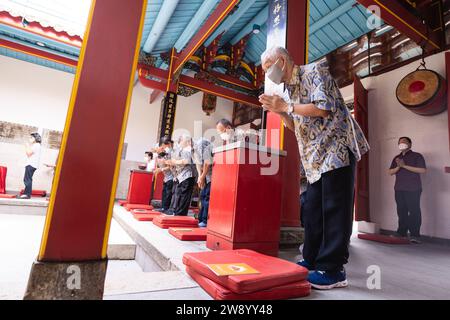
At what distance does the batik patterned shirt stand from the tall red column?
921mm

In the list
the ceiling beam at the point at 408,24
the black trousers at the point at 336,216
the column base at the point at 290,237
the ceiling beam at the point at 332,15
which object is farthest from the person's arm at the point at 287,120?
the ceiling beam at the point at 332,15

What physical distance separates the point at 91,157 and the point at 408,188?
420 cm

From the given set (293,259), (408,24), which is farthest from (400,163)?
(293,259)

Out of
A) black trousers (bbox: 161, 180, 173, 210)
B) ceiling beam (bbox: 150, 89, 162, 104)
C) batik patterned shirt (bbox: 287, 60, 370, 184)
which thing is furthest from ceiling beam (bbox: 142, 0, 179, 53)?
batik patterned shirt (bbox: 287, 60, 370, 184)

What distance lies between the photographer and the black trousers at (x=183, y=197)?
3.96m

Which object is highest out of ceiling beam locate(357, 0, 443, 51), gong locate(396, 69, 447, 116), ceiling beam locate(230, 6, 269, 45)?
ceiling beam locate(230, 6, 269, 45)

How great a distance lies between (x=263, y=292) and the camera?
110cm

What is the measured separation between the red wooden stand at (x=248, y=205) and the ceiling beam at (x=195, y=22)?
13.6ft

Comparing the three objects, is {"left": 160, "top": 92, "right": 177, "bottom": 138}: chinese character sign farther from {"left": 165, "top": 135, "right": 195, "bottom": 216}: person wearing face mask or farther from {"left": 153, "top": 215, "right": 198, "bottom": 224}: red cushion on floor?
{"left": 153, "top": 215, "right": 198, "bottom": 224}: red cushion on floor

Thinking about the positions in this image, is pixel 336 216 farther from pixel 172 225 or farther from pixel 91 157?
pixel 172 225

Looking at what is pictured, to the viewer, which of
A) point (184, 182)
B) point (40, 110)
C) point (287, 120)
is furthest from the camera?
point (40, 110)

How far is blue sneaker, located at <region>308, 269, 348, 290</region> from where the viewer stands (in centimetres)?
131
